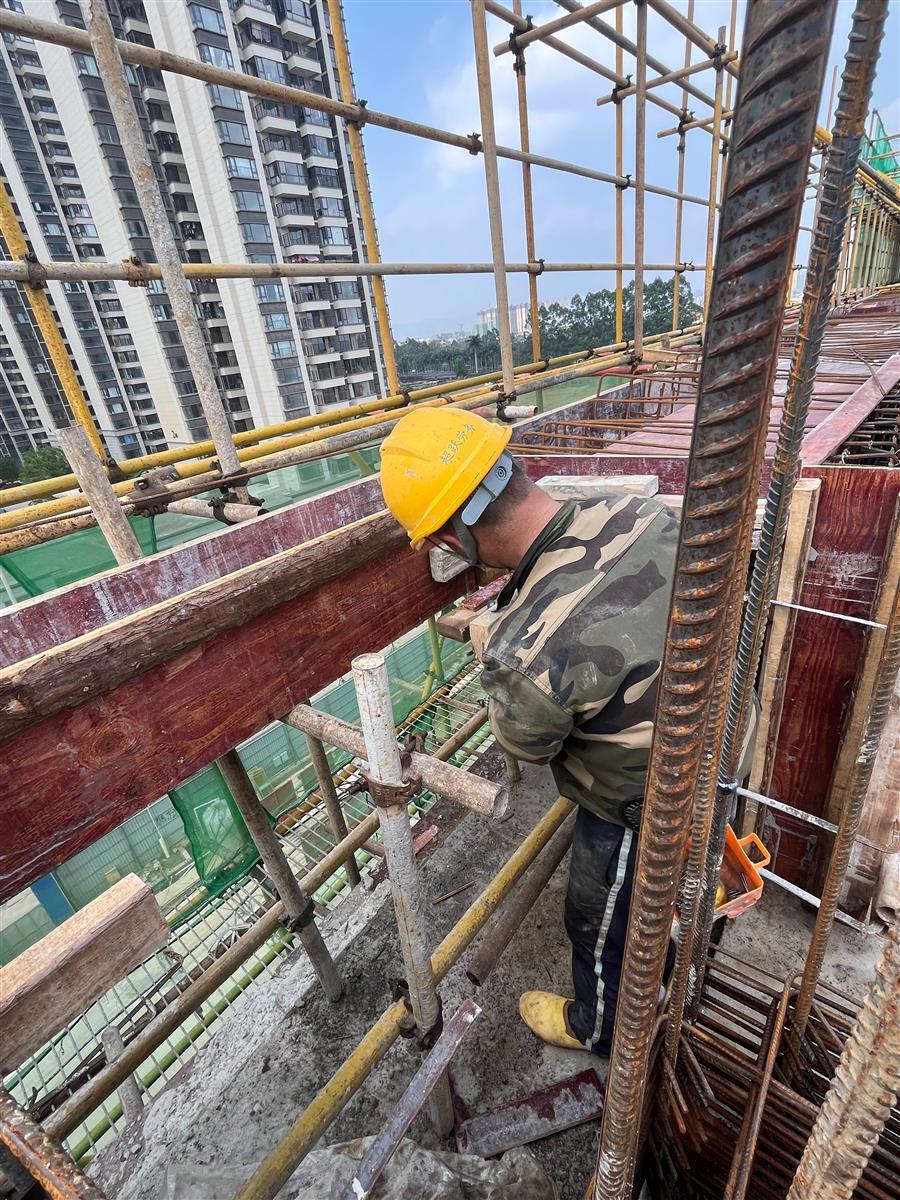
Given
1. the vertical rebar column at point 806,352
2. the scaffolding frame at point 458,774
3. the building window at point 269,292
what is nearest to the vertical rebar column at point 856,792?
the scaffolding frame at point 458,774

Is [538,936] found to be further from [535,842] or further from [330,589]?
[330,589]

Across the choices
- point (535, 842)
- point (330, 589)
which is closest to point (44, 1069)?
point (535, 842)

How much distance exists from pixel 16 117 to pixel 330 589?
49006 mm

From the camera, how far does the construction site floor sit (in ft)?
10.3

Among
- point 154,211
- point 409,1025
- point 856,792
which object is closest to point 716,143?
point 154,211

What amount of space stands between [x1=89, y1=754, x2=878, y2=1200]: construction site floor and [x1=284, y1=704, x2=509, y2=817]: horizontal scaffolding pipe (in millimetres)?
2362

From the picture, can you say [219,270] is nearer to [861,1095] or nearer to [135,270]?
[135,270]

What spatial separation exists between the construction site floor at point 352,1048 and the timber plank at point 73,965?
273cm

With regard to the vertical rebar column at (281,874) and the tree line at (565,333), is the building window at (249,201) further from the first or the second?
the vertical rebar column at (281,874)

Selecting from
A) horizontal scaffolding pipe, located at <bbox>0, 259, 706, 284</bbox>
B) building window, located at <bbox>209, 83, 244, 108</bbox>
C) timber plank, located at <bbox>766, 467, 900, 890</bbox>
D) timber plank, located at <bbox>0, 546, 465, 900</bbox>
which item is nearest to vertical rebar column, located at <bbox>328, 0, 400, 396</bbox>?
horizontal scaffolding pipe, located at <bbox>0, 259, 706, 284</bbox>

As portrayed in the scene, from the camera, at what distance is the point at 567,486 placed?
2.94 metres

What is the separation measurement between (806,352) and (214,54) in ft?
139

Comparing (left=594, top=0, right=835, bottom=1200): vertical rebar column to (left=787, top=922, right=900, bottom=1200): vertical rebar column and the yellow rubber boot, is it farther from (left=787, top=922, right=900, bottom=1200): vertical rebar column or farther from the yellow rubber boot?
the yellow rubber boot

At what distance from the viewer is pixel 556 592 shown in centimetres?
210
